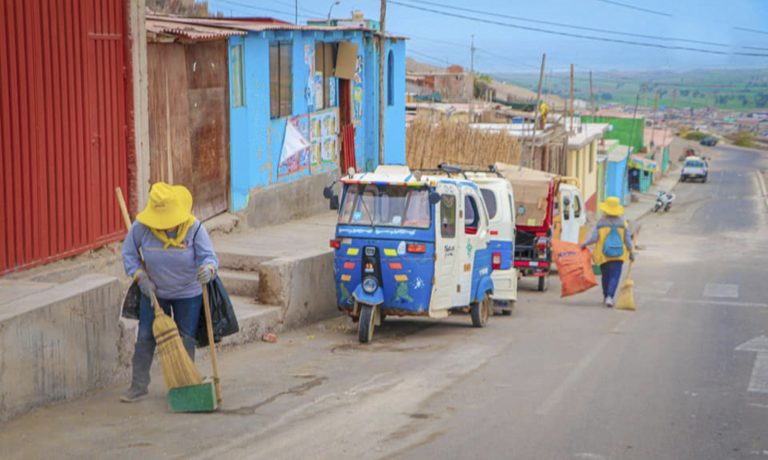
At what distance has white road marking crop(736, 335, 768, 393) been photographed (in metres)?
10.9

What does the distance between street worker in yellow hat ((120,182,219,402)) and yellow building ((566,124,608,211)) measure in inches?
1476

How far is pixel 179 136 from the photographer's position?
1634cm

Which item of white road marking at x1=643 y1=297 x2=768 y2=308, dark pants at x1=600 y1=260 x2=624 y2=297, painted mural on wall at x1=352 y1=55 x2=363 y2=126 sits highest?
painted mural on wall at x1=352 y1=55 x2=363 y2=126

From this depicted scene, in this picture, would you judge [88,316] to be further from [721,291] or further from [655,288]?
[721,291]

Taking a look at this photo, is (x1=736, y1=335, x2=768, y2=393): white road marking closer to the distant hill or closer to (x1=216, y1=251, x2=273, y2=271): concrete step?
(x1=216, y1=251, x2=273, y2=271): concrete step

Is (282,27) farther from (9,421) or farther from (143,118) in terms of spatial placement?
(9,421)

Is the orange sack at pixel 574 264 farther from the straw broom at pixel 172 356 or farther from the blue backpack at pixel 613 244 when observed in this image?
the straw broom at pixel 172 356

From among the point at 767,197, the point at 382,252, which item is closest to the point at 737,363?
the point at 382,252

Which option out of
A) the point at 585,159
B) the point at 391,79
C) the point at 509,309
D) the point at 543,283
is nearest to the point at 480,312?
the point at 509,309

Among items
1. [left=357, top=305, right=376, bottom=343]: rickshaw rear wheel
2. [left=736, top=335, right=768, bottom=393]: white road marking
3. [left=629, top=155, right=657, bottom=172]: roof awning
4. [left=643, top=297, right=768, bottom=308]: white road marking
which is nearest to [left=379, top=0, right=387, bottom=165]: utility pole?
[left=643, top=297, right=768, bottom=308]: white road marking

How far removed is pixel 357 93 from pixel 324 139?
2.36m

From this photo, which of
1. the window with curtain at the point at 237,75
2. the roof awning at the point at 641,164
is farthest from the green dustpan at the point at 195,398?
the roof awning at the point at 641,164

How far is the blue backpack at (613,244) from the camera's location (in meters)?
18.7

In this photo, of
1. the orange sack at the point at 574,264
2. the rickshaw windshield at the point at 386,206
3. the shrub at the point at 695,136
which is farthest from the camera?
the shrub at the point at 695,136
